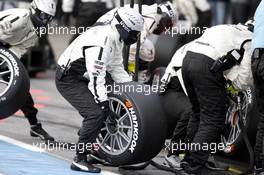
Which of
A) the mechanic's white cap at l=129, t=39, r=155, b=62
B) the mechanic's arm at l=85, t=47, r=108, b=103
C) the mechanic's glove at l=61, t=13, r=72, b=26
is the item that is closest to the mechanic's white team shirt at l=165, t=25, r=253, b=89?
the mechanic's arm at l=85, t=47, r=108, b=103

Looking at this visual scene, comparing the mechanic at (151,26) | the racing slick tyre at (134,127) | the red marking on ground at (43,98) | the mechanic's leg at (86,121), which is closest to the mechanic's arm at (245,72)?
the racing slick tyre at (134,127)

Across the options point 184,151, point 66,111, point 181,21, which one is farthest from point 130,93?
point 181,21

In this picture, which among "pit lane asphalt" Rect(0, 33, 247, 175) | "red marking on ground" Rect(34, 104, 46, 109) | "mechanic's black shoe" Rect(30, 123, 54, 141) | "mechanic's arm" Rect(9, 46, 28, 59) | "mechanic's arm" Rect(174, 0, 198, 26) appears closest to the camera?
"pit lane asphalt" Rect(0, 33, 247, 175)

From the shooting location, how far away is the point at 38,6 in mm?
9906

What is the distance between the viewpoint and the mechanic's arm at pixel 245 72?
850cm

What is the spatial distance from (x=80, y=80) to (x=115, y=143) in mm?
757

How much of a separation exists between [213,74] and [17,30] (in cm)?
267

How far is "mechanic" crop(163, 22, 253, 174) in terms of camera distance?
8.49 meters

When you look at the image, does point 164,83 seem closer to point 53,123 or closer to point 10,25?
point 10,25

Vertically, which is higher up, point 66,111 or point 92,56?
point 92,56

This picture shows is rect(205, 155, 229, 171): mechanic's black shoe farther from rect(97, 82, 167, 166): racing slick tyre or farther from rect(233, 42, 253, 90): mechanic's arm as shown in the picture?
rect(233, 42, 253, 90): mechanic's arm

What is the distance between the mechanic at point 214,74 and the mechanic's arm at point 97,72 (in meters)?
0.89

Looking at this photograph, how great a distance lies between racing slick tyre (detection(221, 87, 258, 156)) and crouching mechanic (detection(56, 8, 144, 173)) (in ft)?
4.15

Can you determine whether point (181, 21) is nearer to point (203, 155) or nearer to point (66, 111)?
point (66, 111)
